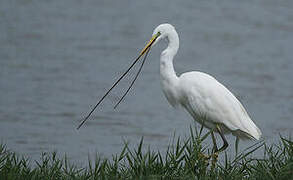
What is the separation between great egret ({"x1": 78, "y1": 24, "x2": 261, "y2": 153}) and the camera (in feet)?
22.4

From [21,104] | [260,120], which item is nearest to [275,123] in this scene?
[260,120]

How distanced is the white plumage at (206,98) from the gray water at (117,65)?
2.25m

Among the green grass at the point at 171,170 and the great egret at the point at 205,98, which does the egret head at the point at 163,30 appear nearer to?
the great egret at the point at 205,98

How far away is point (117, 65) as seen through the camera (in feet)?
42.2

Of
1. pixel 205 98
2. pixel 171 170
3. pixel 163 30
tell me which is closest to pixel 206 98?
pixel 205 98

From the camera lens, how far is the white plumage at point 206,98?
6.82 m

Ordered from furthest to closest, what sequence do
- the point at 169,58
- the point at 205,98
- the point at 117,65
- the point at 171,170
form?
the point at 117,65 → the point at 169,58 → the point at 205,98 → the point at 171,170

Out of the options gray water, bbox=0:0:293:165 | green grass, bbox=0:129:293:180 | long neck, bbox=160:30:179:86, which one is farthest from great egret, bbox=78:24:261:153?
gray water, bbox=0:0:293:165

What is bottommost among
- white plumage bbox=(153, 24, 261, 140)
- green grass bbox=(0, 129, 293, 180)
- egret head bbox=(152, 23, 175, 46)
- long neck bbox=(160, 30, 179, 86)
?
green grass bbox=(0, 129, 293, 180)

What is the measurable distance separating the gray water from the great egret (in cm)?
225

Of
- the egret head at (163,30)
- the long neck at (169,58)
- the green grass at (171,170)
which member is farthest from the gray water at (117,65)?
the green grass at (171,170)

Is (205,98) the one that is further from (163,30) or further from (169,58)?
(163,30)

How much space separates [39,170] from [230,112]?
2073 millimetres

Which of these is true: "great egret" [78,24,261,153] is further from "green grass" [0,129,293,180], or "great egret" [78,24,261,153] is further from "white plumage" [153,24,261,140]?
"green grass" [0,129,293,180]
